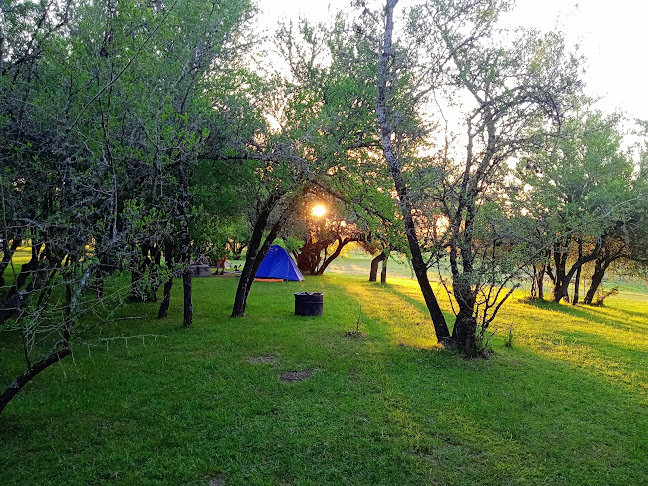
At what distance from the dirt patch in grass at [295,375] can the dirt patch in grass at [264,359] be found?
65 cm

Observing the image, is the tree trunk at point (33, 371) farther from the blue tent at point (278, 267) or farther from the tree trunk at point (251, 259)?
the blue tent at point (278, 267)

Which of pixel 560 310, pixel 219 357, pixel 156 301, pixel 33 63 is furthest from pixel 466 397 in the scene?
pixel 560 310

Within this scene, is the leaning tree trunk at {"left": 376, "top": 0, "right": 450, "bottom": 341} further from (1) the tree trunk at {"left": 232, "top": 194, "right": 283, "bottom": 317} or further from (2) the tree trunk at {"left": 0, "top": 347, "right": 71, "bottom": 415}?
(2) the tree trunk at {"left": 0, "top": 347, "right": 71, "bottom": 415}

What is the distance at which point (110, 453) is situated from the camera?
4188mm

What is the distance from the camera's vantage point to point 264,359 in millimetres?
7566

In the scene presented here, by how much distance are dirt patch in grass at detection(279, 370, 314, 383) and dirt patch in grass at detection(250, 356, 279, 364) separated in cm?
65

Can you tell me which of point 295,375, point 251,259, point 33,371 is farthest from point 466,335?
point 33,371

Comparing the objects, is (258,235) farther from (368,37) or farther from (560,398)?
(560,398)

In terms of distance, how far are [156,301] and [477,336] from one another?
9730mm

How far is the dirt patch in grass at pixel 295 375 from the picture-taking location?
6547 millimetres

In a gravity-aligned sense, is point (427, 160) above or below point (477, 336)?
above

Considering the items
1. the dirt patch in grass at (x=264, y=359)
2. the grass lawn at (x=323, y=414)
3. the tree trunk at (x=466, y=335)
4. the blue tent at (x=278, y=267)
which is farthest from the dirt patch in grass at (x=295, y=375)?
the blue tent at (x=278, y=267)

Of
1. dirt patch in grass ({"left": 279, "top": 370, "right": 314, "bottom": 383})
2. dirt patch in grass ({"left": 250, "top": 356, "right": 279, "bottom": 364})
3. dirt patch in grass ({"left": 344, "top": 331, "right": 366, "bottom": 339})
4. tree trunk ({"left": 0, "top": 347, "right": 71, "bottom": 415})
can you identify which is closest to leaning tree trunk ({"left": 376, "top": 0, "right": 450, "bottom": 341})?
dirt patch in grass ({"left": 344, "top": 331, "right": 366, "bottom": 339})

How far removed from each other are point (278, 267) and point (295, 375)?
1535 cm
